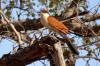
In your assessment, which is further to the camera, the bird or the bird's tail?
the bird

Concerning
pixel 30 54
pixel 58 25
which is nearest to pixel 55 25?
pixel 58 25

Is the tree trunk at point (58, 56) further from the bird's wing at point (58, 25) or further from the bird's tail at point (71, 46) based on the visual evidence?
the bird's wing at point (58, 25)

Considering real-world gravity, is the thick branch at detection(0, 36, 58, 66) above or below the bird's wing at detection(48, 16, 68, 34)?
below

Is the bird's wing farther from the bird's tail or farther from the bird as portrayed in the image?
the bird's tail

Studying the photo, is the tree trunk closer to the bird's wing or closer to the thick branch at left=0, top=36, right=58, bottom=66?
the thick branch at left=0, top=36, right=58, bottom=66

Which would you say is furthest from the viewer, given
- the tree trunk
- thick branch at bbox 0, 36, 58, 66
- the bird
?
the bird

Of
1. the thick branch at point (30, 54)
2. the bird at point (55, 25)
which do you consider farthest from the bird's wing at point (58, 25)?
the thick branch at point (30, 54)

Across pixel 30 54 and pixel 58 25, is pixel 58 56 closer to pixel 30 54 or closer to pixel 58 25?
pixel 30 54

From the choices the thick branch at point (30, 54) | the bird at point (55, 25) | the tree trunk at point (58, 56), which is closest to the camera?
the tree trunk at point (58, 56)

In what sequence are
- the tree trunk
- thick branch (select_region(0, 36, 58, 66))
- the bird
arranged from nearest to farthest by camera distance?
the tree trunk < thick branch (select_region(0, 36, 58, 66)) < the bird

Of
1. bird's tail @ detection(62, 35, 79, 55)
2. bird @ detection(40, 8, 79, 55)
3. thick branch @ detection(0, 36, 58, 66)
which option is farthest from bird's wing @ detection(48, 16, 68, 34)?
thick branch @ detection(0, 36, 58, 66)

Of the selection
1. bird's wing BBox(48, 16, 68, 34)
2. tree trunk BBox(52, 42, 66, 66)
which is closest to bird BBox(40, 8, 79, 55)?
bird's wing BBox(48, 16, 68, 34)

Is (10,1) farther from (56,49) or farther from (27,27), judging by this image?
(56,49)

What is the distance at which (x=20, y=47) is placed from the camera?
15.3ft
